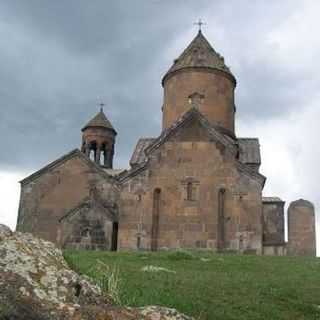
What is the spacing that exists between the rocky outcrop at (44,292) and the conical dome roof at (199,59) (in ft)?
54.8

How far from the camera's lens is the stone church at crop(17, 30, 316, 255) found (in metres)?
15.8

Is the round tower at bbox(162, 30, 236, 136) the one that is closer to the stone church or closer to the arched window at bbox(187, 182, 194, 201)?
the stone church

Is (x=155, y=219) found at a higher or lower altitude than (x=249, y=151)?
lower

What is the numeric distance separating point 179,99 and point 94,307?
16.6 metres

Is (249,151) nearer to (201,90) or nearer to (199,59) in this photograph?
(201,90)

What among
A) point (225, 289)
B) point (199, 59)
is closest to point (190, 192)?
point (199, 59)

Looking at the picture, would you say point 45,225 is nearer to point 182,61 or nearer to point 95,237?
point 95,237

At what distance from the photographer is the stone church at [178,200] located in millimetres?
15820

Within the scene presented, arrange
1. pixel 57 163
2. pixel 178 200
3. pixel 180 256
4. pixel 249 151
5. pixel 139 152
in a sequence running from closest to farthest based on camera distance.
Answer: pixel 180 256, pixel 178 200, pixel 57 163, pixel 249 151, pixel 139 152

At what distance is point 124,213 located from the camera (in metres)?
16.5

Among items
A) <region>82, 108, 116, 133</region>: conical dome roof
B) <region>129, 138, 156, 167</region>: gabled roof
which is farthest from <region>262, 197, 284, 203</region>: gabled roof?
<region>82, 108, 116, 133</region>: conical dome roof

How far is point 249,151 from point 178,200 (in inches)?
221

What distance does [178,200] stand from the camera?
1625 cm

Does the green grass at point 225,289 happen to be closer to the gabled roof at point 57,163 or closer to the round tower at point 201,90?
the gabled roof at point 57,163
